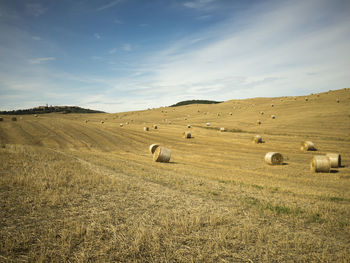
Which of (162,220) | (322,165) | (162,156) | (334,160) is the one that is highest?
(162,220)

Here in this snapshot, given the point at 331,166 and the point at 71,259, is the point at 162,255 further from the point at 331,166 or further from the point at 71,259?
the point at 331,166

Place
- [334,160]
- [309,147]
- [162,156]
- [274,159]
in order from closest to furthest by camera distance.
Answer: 1. [334,160]
2. [274,159]
3. [162,156]
4. [309,147]

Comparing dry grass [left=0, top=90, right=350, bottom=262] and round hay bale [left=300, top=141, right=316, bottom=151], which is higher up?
dry grass [left=0, top=90, right=350, bottom=262]

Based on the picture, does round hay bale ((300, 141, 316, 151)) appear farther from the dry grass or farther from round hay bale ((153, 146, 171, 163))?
round hay bale ((153, 146, 171, 163))

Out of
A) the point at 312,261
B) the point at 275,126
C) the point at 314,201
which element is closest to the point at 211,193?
the point at 314,201

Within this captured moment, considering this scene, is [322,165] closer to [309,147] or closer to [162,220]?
[309,147]

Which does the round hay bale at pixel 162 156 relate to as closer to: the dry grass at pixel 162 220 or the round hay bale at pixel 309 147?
the dry grass at pixel 162 220

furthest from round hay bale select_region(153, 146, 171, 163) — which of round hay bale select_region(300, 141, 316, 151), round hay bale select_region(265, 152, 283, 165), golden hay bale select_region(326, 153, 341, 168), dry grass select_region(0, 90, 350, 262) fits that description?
round hay bale select_region(300, 141, 316, 151)

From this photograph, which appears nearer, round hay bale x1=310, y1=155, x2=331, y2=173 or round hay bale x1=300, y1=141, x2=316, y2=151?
round hay bale x1=310, y1=155, x2=331, y2=173

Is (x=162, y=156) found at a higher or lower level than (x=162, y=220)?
lower

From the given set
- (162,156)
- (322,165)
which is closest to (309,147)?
(322,165)

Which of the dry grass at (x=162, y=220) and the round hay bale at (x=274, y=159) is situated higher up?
the dry grass at (x=162, y=220)

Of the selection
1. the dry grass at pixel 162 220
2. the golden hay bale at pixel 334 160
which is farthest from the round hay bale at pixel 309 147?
the dry grass at pixel 162 220

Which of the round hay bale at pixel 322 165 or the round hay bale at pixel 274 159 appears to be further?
the round hay bale at pixel 274 159
